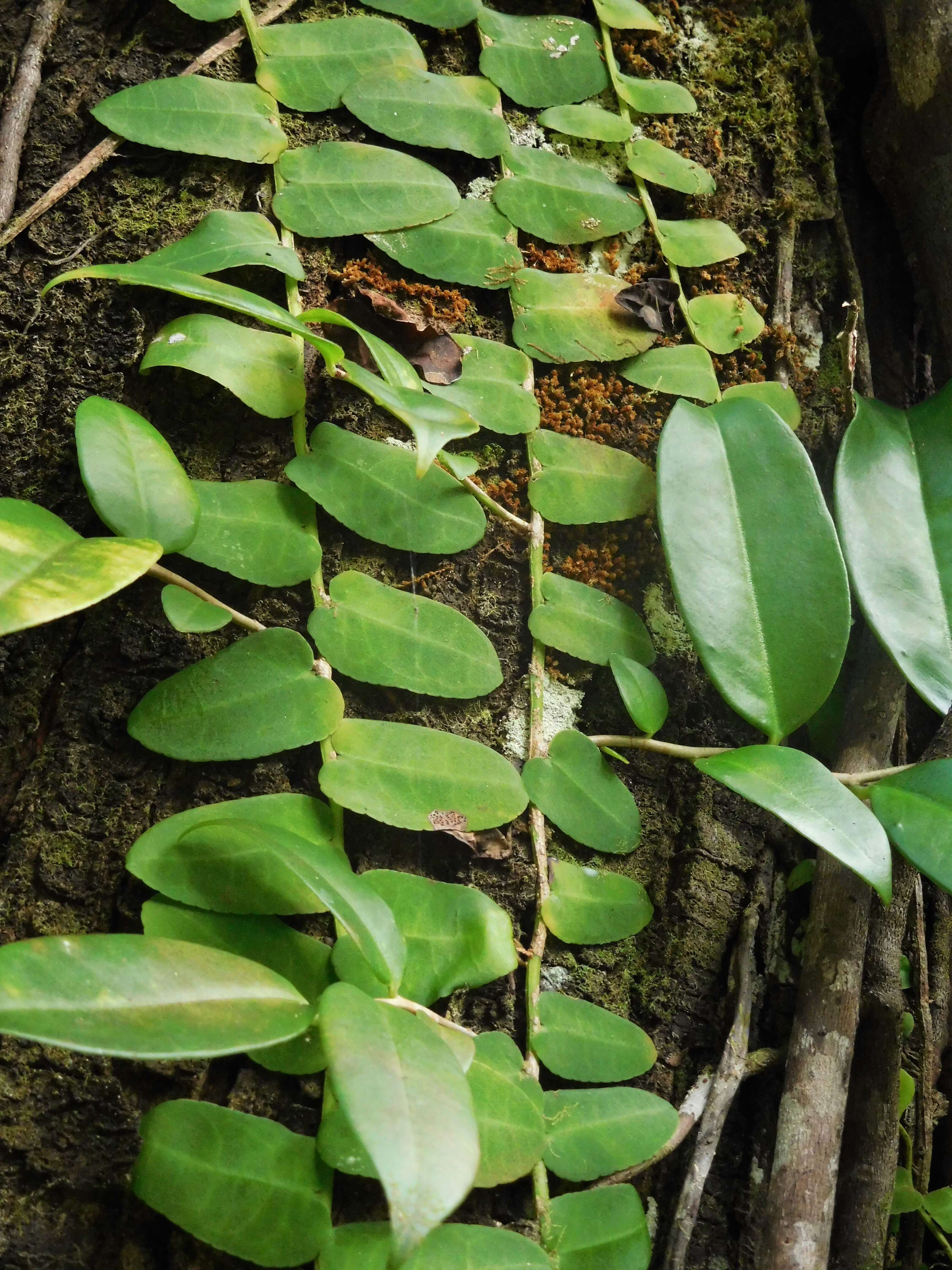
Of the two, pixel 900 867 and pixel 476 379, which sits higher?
pixel 476 379

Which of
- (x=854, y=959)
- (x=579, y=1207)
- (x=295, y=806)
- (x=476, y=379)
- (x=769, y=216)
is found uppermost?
(x=769, y=216)

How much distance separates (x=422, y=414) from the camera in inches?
30.4

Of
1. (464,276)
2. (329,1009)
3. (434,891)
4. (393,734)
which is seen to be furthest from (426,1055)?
(464,276)

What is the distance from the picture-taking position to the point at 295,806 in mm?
814

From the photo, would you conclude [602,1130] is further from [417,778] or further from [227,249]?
[227,249]

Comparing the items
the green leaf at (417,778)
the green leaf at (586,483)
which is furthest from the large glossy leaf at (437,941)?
the green leaf at (586,483)

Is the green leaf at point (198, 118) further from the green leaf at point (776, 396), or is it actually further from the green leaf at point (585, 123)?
the green leaf at point (776, 396)

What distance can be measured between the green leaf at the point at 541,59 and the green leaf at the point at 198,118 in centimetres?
29

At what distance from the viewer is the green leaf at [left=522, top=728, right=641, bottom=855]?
0.89 metres

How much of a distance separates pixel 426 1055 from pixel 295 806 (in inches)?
10.6

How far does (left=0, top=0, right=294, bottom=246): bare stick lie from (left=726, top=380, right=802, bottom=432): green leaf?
0.68 metres

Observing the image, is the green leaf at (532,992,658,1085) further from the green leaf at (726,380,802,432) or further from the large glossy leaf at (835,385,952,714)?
the green leaf at (726,380,802,432)

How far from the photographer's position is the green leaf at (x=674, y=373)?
107 cm

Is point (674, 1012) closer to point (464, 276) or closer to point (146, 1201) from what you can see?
point (146, 1201)
